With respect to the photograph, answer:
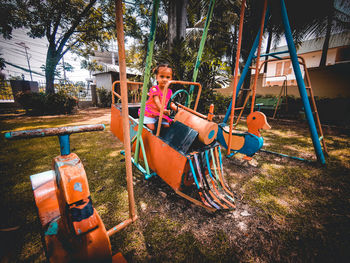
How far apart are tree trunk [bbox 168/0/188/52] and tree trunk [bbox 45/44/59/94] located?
9133mm

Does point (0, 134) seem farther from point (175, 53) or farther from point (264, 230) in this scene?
point (264, 230)

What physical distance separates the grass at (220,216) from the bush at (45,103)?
6364mm

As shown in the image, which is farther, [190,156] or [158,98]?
[158,98]

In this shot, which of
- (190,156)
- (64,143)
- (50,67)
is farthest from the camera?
(50,67)

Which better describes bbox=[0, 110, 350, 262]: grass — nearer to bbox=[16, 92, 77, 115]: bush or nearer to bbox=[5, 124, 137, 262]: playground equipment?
bbox=[5, 124, 137, 262]: playground equipment

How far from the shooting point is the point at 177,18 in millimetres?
4586

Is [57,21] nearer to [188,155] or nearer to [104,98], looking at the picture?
[104,98]

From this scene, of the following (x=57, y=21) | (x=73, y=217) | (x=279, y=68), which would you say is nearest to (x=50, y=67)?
(x=57, y=21)

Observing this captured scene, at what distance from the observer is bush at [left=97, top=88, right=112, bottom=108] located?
11.8 m

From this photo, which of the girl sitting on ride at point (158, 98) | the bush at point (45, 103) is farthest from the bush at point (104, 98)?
the girl sitting on ride at point (158, 98)

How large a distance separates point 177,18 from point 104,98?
940 cm

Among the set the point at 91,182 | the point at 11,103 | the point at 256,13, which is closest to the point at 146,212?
the point at 91,182

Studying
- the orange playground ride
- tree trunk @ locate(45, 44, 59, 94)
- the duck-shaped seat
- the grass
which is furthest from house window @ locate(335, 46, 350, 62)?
tree trunk @ locate(45, 44, 59, 94)

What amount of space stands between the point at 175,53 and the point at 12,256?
4369 millimetres
